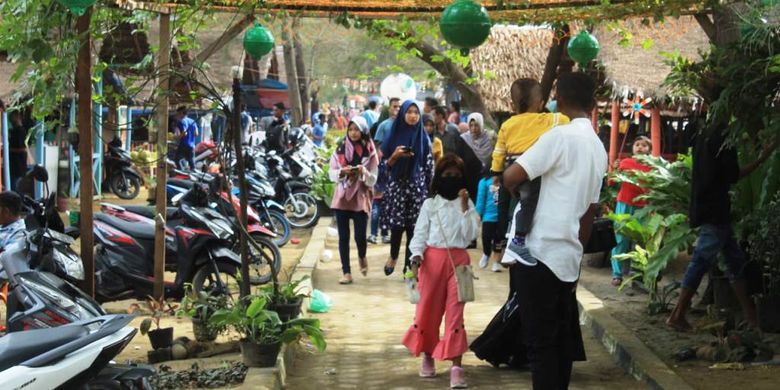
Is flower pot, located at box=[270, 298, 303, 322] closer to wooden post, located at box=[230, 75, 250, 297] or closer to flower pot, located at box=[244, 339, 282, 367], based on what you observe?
wooden post, located at box=[230, 75, 250, 297]

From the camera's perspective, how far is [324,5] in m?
9.38

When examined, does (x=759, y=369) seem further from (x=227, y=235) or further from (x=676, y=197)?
(x=227, y=235)

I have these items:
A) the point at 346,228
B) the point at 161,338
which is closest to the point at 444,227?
the point at 161,338

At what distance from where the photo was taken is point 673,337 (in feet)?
28.9

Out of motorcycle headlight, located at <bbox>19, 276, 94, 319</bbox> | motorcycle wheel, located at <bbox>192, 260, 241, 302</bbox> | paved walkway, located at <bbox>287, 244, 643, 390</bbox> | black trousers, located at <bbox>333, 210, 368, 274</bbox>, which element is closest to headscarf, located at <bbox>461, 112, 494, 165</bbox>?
paved walkway, located at <bbox>287, 244, 643, 390</bbox>

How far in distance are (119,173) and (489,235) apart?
9.61 metres

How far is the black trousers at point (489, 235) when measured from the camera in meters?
13.0

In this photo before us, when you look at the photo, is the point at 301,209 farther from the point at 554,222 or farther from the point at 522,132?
the point at 554,222

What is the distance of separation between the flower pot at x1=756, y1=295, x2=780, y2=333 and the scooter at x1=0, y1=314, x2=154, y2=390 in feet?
17.6

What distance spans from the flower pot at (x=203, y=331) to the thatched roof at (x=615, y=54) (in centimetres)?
487

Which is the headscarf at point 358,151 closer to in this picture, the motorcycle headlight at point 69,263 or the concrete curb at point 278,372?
the concrete curb at point 278,372

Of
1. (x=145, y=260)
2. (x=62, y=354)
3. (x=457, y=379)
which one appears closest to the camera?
(x=62, y=354)

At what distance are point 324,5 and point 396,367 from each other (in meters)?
3.13

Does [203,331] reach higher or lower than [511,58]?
lower
